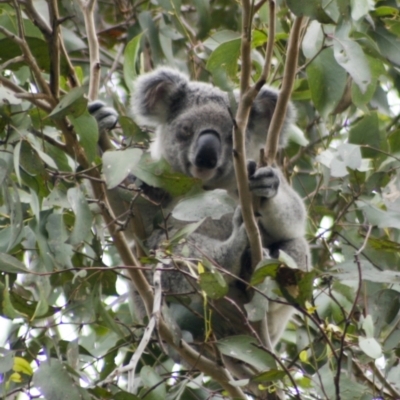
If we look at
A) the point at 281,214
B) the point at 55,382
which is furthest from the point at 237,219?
the point at 55,382

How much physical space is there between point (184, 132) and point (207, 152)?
1.05ft

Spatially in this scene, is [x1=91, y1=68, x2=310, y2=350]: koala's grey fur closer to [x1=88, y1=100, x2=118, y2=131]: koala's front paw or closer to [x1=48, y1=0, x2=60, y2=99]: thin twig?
[x1=88, y1=100, x2=118, y2=131]: koala's front paw

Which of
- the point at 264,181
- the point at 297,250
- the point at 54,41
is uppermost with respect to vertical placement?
the point at 54,41

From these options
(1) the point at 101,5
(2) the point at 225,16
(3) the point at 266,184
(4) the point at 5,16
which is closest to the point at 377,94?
(3) the point at 266,184

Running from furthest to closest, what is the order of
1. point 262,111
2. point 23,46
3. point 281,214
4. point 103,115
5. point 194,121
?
point 262,111 → point 194,121 → point 281,214 → point 103,115 → point 23,46

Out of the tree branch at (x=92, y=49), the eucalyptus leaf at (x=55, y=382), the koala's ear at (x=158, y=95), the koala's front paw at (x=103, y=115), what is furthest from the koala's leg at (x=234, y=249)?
the eucalyptus leaf at (x=55, y=382)

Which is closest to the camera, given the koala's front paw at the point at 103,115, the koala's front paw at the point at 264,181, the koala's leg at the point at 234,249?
the koala's front paw at the point at 264,181

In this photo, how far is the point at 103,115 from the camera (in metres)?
3.06

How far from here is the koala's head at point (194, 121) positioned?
3484 millimetres

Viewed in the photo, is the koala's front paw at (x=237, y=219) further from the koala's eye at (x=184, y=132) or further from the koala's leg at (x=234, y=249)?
the koala's eye at (x=184, y=132)

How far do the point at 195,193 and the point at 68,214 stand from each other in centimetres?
55

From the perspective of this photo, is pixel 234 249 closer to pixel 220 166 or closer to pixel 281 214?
pixel 281 214

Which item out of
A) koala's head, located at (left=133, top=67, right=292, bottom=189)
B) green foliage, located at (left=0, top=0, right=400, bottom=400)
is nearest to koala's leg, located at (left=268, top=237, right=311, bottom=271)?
green foliage, located at (left=0, top=0, right=400, bottom=400)

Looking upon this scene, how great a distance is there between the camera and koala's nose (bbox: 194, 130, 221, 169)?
3379 mm
